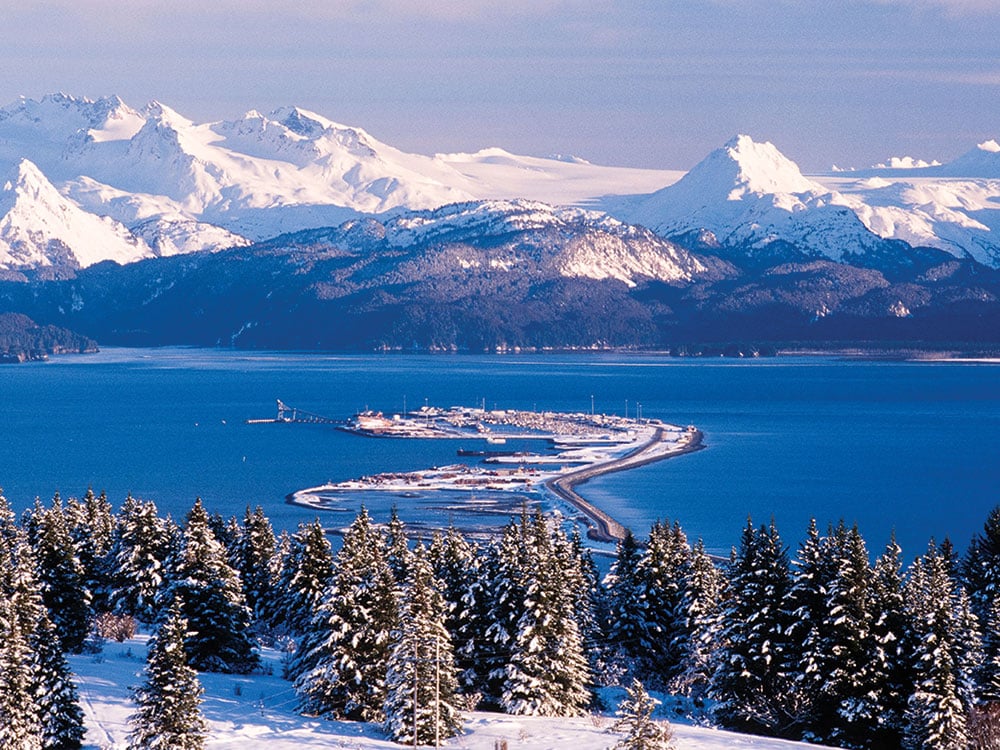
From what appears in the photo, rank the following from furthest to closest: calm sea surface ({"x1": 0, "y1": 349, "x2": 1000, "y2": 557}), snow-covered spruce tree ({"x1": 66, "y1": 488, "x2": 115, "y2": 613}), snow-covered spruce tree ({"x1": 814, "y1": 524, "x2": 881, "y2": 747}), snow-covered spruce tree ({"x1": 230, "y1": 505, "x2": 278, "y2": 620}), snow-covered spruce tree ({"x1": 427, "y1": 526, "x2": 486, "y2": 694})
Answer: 1. calm sea surface ({"x1": 0, "y1": 349, "x2": 1000, "y2": 557})
2. snow-covered spruce tree ({"x1": 230, "y1": 505, "x2": 278, "y2": 620})
3. snow-covered spruce tree ({"x1": 66, "y1": 488, "x2": 115, "y2": 613})
4. snow-covered spruce tree ({"x1": 427, "y1": 526, "x2": 486, "y2": 694})
5. snow-covered spruce tree ({"x1": 814, "y1": 524, "x2": 881, "y2": 747})

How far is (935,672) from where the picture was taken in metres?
43.5

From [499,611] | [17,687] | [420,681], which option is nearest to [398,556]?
[499,611]

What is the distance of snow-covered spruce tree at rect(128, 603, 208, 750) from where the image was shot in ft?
122

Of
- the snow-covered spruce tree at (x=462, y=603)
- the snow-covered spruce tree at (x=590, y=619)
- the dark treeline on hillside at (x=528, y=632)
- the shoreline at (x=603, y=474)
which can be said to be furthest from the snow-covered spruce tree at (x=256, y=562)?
the shoreline at (x=603, y=474)

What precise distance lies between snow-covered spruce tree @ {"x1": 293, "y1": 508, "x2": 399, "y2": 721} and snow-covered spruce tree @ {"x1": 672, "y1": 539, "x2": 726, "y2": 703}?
11.3 meters

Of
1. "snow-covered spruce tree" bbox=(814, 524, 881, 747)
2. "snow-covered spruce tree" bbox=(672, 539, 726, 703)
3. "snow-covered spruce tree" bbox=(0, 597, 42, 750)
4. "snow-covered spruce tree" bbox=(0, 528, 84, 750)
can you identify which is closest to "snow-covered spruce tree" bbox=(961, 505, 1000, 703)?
"snow-covered spruce tree" bbox=(814, 524, 881, 747)

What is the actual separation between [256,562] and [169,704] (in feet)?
88.3

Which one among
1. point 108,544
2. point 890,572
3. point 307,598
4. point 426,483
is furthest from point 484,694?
point 426,483

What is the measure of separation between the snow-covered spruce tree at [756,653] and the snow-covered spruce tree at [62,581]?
824 inches

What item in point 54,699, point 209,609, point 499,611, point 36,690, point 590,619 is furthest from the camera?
point 590,619

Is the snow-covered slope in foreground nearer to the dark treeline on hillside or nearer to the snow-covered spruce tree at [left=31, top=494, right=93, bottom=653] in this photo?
the dark treeline on hillside

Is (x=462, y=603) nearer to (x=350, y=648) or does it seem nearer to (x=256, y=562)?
(x=350, y=648)

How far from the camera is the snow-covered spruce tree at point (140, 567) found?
57469 mm

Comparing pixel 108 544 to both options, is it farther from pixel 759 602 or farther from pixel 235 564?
pixel 759 602
